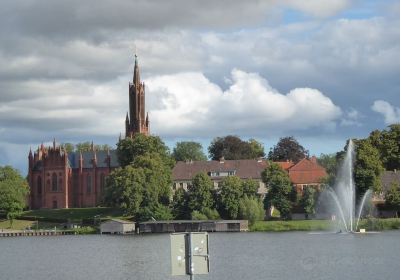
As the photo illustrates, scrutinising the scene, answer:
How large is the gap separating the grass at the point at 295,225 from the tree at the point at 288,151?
6063 centimetres

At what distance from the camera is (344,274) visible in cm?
5294

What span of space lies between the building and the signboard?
130662 mm

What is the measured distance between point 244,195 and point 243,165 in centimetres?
2806

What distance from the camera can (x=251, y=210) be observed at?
12331 cm

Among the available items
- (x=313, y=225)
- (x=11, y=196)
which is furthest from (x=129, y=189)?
(x=313, y=225)

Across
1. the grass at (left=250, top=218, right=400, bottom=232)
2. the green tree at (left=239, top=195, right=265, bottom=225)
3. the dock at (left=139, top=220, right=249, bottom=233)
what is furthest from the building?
the grass at (left=250, top=218, right=400, bottom=232)

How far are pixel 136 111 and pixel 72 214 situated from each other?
3746cm

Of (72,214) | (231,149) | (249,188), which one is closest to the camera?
(249,188)

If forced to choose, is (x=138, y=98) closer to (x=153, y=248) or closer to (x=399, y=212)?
(x=399, y=212)

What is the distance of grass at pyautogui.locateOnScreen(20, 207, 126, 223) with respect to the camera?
148625 mm

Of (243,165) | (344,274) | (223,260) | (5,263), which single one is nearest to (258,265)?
(223,260)

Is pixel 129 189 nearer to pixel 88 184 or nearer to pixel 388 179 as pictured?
pixel 388 179

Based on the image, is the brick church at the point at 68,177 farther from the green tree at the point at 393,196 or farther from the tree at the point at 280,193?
the green tree at the point at 393,196

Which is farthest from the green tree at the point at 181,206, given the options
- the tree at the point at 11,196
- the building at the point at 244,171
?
the tree at the point at 11,196
